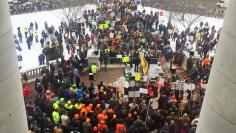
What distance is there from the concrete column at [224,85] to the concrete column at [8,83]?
412 centimetres

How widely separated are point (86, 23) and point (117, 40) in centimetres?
953

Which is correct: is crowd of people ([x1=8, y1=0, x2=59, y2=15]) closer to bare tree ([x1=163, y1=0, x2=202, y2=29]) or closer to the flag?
bare tree ([x1=163, y1=0, x2=202, y2=29])

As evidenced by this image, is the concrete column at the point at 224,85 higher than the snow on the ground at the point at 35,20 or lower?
higher

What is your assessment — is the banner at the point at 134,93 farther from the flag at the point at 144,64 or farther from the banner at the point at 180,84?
the flag at the point at 144,64

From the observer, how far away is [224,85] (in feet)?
22.2

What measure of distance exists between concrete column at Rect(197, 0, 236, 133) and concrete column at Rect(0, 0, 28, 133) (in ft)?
13.5

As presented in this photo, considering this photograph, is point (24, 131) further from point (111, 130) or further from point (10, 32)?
point (111, 130)

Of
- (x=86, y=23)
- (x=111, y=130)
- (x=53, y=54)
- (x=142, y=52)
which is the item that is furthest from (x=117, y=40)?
(x=111, y=130)

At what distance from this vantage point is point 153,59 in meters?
22.1

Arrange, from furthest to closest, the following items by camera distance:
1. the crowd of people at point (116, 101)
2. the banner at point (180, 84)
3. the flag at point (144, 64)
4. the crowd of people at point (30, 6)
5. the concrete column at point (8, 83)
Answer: the crowd of people at point (30, 6) → the flag at point (144, 64) → the banner at point (180, 84) → the crowd of people at point (116, 101) → the concrete column at point (8, 83)

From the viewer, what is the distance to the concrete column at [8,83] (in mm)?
6359

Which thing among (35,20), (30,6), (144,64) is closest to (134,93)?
(144,64)

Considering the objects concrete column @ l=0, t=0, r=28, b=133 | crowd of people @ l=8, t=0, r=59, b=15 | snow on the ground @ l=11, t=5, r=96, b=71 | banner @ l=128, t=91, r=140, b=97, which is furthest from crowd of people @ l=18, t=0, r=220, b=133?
crowd of people @ l=8, t=0, r=59, b=15

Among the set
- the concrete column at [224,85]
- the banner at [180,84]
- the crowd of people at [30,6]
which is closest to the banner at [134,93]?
the banner at [180,84]
